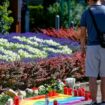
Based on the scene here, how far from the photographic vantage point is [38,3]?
22.9 m

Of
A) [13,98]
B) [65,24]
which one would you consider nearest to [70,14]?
[65,24]

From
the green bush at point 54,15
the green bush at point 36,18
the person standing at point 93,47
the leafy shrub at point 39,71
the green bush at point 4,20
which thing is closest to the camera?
the person standing at point 93,47

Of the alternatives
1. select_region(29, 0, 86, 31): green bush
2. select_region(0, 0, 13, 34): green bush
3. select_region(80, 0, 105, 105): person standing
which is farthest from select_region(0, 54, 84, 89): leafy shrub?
select_region(29, 0, 86, 31): green bush

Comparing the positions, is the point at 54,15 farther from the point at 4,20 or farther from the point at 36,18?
the point at 4,20

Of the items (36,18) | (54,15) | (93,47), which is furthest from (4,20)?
(93,47)

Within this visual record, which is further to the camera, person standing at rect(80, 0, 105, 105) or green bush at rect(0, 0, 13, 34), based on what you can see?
green bush at rect(0, 0, 13, 34)

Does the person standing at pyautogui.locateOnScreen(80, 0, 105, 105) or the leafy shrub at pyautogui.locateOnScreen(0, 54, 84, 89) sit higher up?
the person standing at pyautogui.locateOnScreen(80, 0, 105, 105)

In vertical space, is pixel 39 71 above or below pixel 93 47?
below

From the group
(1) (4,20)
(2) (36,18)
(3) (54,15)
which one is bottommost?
(2) (36,18)

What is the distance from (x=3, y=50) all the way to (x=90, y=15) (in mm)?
3308

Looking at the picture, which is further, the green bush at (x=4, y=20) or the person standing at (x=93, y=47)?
the green bush at (x=4, y=20)

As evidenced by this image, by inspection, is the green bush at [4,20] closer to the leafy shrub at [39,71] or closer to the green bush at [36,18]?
the leafy shrub at [39,71]

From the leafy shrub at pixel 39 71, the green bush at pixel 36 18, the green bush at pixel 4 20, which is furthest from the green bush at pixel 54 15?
the leafy shrub at pixel 39 71

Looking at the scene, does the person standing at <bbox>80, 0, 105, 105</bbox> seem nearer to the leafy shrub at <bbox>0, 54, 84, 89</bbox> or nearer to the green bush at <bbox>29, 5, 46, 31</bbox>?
the leafy shrub at <bbox>0, 54, 84, 89</bbox>
